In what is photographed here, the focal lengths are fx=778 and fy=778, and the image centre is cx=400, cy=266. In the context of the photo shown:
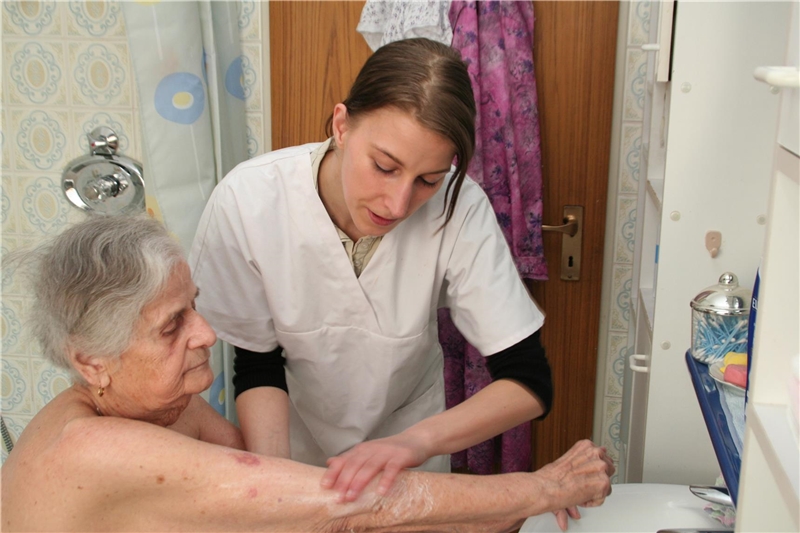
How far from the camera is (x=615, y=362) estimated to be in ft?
7.63

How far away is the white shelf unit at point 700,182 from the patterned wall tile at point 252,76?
1221 millimetres

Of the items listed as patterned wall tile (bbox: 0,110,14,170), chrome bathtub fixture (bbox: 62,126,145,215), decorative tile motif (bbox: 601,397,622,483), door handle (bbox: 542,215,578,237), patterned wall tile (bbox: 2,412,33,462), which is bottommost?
patterned wall tile (bbox: 2,412,33,462)

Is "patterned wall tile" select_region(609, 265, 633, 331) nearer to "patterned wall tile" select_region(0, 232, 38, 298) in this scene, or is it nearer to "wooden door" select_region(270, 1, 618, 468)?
"wooden door" select_region(270, 1, 618, 468)

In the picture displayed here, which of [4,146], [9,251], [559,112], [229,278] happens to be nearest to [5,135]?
[4,146]

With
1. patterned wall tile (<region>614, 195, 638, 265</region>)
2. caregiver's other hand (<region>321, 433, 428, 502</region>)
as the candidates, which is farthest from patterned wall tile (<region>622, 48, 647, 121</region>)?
caregiver's other hand (<region>321, 433, 428, 502</region>)

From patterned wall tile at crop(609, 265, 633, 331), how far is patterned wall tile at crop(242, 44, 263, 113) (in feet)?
3.79

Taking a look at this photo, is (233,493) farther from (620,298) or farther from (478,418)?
(620,298)

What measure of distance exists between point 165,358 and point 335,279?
0.45 meters

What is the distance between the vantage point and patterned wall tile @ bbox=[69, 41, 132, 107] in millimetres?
2262

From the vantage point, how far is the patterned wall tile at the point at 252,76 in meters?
2.25

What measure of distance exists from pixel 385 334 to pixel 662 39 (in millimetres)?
761

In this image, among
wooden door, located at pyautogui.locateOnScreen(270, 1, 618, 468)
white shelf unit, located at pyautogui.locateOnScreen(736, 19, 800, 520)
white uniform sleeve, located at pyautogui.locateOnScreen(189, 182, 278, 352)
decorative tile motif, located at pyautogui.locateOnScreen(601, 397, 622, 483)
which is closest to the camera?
white shelf unit, located at pyautogui.locateOnScreen(736, 19, 800, 520)

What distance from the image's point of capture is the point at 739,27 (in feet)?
4.26


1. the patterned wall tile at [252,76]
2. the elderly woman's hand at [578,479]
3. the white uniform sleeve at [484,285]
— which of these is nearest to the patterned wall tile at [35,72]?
the patterned wall tile at [252,76]
